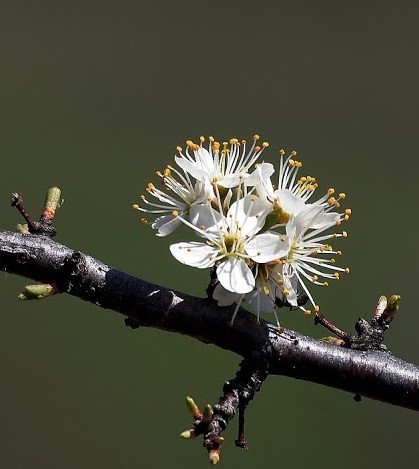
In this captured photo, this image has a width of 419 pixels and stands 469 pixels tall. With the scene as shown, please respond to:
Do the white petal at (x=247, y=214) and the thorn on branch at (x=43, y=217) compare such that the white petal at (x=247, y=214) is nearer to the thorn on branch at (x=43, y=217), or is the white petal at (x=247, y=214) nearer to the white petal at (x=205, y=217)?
the white petal at (x=205, y=217)

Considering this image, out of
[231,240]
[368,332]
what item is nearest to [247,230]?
[231,240]

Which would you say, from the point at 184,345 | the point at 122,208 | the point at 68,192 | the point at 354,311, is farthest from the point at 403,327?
the point at 68,192

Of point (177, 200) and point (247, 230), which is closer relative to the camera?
point (247, 230)

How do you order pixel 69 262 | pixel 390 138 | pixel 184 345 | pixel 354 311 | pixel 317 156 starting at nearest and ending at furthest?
1. pixel 69 262
2. pixel 354 311
3. pixel 184 345
4. pixel 317 156
5. pixel 390 138

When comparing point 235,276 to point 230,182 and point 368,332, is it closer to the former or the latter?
point 230,182

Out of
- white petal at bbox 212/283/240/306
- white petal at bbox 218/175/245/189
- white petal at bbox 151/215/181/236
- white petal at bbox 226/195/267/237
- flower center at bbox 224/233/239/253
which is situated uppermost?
white petal at bbox 218/175/245/189

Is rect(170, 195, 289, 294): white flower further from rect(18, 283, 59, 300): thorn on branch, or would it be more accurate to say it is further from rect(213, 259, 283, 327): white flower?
rect(18, 283, 59, 300): thorn on branch

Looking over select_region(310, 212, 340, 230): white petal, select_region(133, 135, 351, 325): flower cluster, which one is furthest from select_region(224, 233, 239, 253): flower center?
select_region(310, 212, 340, 230): white petal

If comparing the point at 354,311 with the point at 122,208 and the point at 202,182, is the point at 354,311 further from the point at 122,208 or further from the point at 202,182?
the point at 202,182
